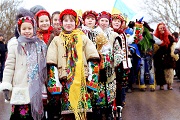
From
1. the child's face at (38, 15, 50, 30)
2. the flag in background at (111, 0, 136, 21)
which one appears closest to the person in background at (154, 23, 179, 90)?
the flag in background at (111, 0, 136, 21)

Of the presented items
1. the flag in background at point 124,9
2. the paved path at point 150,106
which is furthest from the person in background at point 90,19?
the flag in background at point 124,9

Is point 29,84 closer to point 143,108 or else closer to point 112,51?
point 112,51

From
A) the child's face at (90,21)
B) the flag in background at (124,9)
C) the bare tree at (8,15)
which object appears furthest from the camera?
the bare tree at (8,15)

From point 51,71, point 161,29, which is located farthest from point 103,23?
point 161,29

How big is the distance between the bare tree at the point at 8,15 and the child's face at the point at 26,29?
39.6 meters

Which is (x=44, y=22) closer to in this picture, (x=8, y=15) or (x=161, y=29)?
(x=161, y=29)

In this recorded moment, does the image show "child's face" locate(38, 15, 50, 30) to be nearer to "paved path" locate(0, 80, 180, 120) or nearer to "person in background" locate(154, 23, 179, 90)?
"paved path" locate(0, 80, 180, 120)

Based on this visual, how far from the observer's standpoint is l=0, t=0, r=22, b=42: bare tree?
44.7m

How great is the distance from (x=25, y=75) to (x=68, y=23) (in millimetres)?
898

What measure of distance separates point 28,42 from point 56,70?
526mm

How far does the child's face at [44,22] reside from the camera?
637 centimetres

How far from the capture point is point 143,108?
8.73 m

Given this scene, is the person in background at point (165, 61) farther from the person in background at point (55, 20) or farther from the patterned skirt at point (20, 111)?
the patterned skirt at point (20, 111)

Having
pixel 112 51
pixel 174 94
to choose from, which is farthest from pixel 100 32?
pixel 174 94
